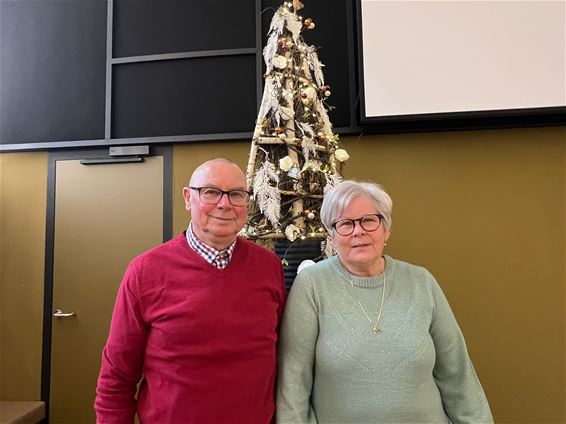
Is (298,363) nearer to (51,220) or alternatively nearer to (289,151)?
(289,151)

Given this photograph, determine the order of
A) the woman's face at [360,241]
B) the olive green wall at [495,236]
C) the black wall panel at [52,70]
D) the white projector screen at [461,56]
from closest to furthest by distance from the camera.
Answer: the woman's face at [360,241], the white projector screen at [461,56], the olive green wall at [495,236], the black wall panel at [52,70]

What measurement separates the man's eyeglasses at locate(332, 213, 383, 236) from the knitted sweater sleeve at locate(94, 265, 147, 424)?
0.66m

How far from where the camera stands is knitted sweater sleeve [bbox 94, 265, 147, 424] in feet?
3.57

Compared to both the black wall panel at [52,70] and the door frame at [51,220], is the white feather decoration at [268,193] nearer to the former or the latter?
the door frame at [51,220]

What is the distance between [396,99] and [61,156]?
7.54 ft

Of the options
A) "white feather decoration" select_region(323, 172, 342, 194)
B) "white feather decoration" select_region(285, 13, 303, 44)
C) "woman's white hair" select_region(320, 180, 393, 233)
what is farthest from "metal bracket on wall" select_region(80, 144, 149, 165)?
"woman's white hair" select_region(320, 180, 393, 233)

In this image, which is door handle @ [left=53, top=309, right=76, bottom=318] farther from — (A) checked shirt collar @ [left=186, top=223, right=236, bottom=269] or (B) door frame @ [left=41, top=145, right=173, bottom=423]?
(A) checked shirt collar @ [left=186, top=223, right=236, bottom=269]

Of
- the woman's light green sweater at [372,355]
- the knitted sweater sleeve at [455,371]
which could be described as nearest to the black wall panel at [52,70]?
the woman's light green sweater at [372,355]

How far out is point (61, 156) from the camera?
261 cm

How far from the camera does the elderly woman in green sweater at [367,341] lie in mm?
1097

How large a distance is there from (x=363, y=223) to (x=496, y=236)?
5.09 ft

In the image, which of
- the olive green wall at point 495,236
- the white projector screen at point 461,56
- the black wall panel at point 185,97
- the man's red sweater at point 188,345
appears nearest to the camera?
the man's red sweater at point 188,345

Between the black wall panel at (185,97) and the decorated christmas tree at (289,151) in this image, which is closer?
the decorated christmas tree at (289,151)

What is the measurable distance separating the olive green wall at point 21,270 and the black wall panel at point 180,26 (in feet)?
3.54
